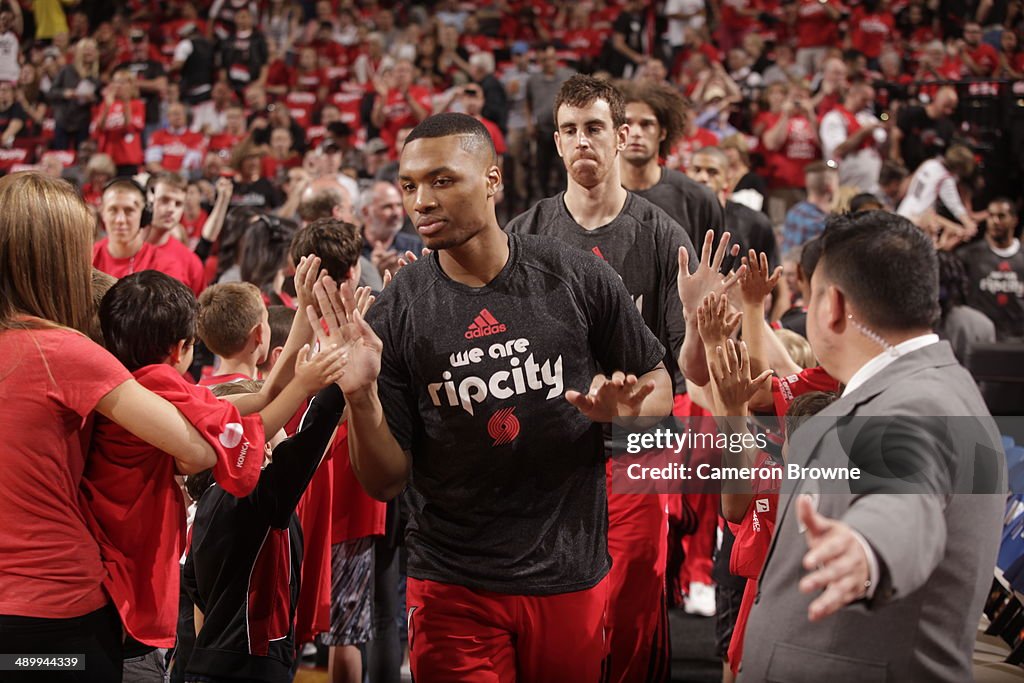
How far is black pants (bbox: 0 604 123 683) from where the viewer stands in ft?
8.39

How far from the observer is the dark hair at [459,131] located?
298cm

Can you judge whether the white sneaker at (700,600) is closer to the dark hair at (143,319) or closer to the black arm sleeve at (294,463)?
the black arm sleeve at (294,463)

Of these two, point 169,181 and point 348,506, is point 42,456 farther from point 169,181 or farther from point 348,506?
point 169,181

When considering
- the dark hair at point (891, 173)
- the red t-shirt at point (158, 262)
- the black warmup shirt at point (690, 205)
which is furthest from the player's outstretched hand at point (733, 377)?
the dark hair at point (891, 173)

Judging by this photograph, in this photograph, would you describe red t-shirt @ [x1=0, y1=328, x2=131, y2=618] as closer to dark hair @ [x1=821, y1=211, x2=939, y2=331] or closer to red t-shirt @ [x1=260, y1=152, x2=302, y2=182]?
dark hair @ [x1=821, y1=211, x2=939, y2=331]

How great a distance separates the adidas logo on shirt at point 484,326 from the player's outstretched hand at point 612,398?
0.33 metres

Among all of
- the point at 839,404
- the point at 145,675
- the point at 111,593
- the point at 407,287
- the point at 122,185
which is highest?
the point at 122,185

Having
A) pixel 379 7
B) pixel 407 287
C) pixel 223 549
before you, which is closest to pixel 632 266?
pixel 407 287

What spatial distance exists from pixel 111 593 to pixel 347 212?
364 cm

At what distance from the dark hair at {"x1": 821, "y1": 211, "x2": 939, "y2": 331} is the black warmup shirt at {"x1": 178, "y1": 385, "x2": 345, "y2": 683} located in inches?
64.6

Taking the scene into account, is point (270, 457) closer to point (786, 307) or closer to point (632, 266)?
point (632, 266)

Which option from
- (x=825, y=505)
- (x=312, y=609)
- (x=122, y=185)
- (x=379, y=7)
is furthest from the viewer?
(x=379, y=7)

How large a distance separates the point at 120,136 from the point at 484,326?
12026 millimetres

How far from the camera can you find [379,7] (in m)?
17.0
